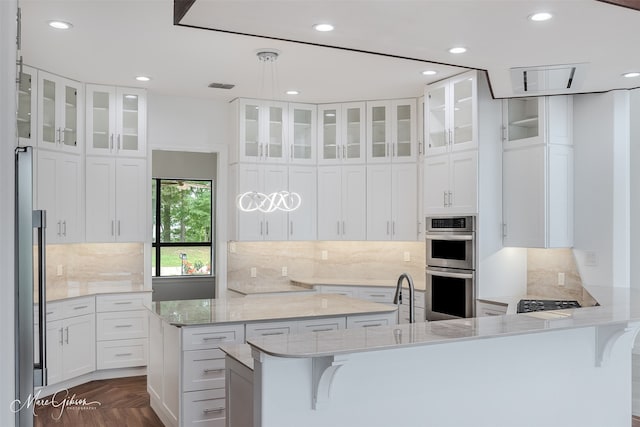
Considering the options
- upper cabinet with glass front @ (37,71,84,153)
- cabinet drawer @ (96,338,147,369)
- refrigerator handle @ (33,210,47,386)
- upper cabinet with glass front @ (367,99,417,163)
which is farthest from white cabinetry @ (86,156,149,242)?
refrigerator handle @ (33,210,47,386)

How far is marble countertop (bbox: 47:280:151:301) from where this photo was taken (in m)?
5.55

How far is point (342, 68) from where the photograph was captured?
17.3 ft

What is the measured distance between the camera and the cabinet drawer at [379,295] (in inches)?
243

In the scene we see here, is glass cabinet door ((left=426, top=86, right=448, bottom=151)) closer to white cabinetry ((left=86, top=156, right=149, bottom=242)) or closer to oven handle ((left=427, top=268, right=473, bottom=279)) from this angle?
oven handle ((left=427, top=268, right=473, bottom=279))

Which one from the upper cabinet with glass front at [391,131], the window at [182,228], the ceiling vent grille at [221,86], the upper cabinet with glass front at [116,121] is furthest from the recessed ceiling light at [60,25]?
the window at [182,228]

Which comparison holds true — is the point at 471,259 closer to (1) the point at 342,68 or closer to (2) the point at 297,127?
(1) the point at 342,68

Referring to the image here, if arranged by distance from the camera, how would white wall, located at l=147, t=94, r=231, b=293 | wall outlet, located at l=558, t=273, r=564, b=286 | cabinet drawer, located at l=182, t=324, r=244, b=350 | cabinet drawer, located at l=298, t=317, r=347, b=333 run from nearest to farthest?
cabinet drawer, located at l=182, t=324, r=244, b=350 < cabinet drawer, located at l=298, t=317, r=347, b=333 < wall outlet, located at l=558, t=273, r=564, b=286 < white wall, located at l=147, t=94, r=231, b=293

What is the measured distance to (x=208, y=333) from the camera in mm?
3971

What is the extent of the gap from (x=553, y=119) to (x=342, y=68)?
1847mm

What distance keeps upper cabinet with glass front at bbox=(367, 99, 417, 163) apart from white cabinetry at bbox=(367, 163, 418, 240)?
0.39 feet

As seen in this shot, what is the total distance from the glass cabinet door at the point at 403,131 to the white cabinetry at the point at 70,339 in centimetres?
347

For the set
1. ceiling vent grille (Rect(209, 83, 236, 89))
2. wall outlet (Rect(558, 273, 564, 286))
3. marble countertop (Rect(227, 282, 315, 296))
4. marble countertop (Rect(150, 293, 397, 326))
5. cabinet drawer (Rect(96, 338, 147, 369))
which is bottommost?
cabinet drawer (Rect(96, 338, 147, 369))

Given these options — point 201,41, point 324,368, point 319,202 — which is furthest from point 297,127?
point 324,368

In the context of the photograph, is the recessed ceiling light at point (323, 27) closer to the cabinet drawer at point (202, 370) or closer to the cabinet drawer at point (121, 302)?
the cabinet drawer at point (202, 370)
